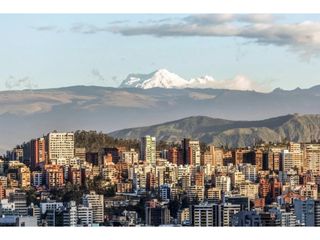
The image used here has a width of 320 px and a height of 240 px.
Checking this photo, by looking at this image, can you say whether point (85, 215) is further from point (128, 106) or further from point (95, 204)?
point (128, 106)

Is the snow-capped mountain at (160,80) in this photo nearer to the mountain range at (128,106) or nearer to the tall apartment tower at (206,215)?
the mountain range at (128,106)

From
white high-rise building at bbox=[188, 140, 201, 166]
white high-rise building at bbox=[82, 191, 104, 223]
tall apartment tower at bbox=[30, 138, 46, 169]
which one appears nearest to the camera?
white high-rise building at bbox=[82, 191, 104, 223]

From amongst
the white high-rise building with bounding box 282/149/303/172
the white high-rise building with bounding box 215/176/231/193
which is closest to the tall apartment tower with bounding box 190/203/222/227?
the white high-rise building with bounding box 215/176/231/193

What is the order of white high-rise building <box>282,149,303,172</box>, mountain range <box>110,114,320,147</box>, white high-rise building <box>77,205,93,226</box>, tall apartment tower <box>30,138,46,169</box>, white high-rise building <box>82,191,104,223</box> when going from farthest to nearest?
white high-rise building <box>282,149,303,172</box>
tall apartment tower <box>30,138,46,169</box>
mountain range <box>110,114,320,147</box>
white high-rise building <box>82,191,104,223</box>
white high-rise building <box>77,205,93,226</box>

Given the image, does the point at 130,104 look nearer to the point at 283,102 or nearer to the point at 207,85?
the point at 207,85

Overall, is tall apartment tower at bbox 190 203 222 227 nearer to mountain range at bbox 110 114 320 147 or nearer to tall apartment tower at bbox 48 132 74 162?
mountain range at bbox 110 114 320 147

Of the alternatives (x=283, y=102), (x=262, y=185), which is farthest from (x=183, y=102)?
(x=262, y=185)
